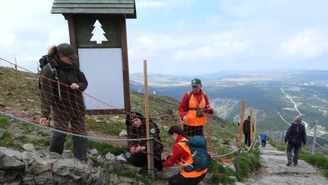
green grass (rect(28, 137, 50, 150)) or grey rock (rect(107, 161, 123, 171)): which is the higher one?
green grass (rect(28, 137, 50, 150))

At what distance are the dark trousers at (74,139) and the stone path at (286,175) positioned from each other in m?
4.98

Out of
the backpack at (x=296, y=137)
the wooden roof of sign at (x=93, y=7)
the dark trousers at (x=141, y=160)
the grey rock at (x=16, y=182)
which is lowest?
the backpack at (x=296, y=137)

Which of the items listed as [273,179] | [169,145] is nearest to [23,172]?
[169,145]

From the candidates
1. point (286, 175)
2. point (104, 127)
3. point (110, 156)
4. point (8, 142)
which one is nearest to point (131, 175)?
point (110, 156)

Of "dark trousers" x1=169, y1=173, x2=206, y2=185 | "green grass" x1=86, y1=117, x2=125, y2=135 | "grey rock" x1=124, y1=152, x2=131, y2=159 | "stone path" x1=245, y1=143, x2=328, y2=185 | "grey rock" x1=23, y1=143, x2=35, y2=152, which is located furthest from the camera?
"green grass" x1=86, y1=117, x2=125, y2=135

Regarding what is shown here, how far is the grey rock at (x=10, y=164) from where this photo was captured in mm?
4250

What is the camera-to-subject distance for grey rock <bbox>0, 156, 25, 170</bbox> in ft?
13.9

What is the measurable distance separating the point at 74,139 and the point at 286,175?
24.6ft

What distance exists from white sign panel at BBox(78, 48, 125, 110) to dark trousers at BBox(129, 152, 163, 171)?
1.39 metres

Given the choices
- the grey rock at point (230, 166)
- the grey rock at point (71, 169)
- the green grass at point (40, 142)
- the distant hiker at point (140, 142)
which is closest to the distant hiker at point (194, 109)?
the distant hiker at point (140, 142)

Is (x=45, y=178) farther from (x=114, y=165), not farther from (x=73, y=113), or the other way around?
(x=114, y=165)

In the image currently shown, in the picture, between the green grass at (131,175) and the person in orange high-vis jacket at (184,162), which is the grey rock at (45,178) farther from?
the person in orange high-vis jacket at (184,162)

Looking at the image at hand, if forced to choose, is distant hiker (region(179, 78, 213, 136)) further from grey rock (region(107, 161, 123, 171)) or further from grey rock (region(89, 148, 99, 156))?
grey rock (region(89, 148, 99, 156))

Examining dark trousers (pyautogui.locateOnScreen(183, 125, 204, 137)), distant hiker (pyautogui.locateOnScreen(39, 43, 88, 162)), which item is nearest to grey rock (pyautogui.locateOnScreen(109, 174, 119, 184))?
distant hiker (pyautogui.locateOnScreen(39, 43, 88, 162))
